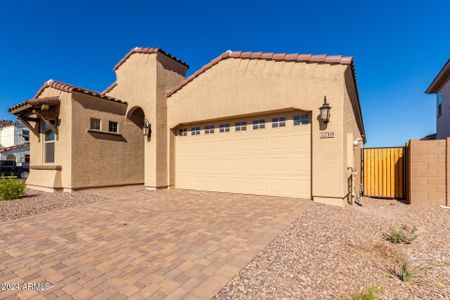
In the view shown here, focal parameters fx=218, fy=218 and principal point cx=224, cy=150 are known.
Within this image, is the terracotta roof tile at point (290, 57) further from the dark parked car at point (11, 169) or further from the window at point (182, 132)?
Result: the dark parked car at point (11, 169)

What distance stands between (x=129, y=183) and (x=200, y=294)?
10027mm

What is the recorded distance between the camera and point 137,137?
1184 centimetres

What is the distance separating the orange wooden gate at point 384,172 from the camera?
8367 mm

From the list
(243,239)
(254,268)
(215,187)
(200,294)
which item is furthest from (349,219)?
(215,187)

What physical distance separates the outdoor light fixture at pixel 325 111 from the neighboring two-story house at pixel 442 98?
33.9ft

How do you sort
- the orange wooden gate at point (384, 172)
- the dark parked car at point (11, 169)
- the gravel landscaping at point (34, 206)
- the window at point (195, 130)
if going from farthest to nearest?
1. the dark parked car at point (11, 169)
2. the window at point (195, 130)
3. the orange wooden gate at point (384, 172)
4. the gravel landscaping at point (34, 206)

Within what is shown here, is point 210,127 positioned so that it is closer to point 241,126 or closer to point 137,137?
point 241,126

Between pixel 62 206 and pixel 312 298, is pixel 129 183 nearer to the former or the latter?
pixel 62 206

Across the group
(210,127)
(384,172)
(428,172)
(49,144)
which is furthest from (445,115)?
(49,144)

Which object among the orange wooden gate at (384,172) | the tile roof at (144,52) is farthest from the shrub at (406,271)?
the tile roof at (144,52)

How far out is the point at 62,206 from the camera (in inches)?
264

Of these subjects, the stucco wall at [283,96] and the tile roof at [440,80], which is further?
the tile roof at [440,80]

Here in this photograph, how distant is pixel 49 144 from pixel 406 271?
13.6 metres

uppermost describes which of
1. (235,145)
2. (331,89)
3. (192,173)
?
(331,89)
